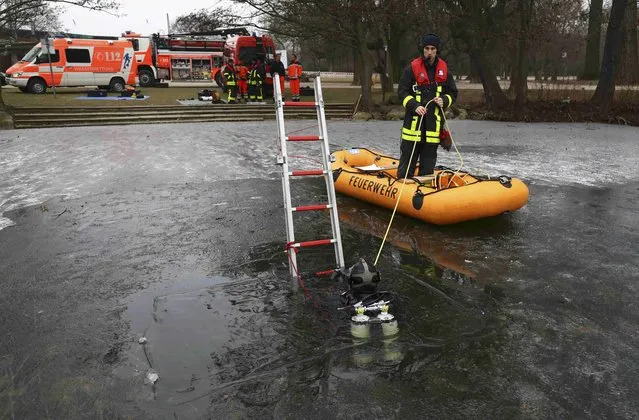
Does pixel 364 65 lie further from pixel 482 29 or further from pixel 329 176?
pixel 329 176

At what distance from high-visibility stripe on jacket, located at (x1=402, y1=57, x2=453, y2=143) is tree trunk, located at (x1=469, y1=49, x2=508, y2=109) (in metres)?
14.7

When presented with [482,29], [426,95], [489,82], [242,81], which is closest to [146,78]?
[242,81]

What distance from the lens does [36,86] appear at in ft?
81.8

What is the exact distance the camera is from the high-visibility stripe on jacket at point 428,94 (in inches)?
264

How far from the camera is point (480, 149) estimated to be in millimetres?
12586

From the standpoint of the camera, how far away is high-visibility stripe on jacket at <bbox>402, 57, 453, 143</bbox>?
6.71 m

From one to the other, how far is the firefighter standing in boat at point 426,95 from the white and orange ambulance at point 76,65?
2191cm

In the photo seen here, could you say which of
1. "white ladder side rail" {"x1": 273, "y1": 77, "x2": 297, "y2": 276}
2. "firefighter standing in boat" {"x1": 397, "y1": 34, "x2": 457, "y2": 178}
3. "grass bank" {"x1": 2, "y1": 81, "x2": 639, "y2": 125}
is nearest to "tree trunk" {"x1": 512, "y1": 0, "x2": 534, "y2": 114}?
"grass bank" {"x1": 2, "y1": 81, "x2": 639, "y2": 125}

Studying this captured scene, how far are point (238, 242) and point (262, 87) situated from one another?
18782 mm

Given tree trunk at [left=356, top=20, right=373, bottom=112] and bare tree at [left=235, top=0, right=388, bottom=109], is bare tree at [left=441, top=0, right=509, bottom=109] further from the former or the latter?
tree trunk at [left=356, top=20, right=373, bottom=112]

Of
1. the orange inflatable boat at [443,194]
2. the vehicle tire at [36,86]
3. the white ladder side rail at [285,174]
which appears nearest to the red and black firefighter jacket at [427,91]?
the orange inflatable boat at [443,194]

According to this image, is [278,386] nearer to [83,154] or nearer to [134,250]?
[134,250]

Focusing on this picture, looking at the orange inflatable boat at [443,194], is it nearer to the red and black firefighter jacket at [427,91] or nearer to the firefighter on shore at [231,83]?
the red and black firefighter jacket at [427,91]

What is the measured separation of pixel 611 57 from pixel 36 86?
24.3 meters
